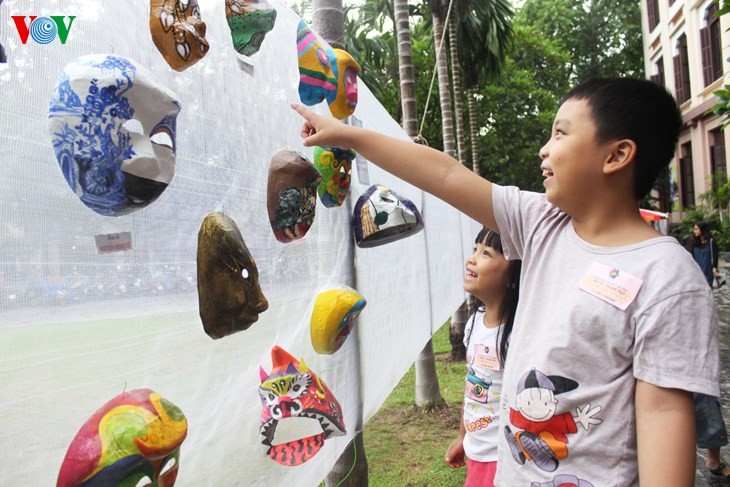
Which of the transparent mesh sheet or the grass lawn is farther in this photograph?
the grass lawn

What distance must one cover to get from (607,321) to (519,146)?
50.5ft

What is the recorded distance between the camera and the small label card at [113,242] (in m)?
0.96

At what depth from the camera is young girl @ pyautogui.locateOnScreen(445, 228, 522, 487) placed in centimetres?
196

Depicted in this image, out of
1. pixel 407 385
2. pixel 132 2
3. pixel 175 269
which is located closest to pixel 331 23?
pixel 132 2

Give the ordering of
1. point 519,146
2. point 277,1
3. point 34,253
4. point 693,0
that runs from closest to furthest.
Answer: point 34,253, point 277,1, point 693,0, point 519,146

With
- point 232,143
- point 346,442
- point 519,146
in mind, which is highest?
point 519,146

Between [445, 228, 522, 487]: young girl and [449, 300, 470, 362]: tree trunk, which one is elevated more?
[445, 228, 522, 487]: young girl

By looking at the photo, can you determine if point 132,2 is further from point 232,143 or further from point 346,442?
point 346,442

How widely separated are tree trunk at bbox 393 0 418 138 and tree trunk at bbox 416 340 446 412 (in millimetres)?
1522

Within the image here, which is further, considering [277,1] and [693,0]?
[693,0]

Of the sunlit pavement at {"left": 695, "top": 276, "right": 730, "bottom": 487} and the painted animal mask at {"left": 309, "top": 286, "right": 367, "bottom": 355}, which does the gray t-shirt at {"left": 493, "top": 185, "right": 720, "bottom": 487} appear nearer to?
the painted animal mask at {"left": 309, "top": 286, "right": 367, "bottom": 355}

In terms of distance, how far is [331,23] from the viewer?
210 centimetres

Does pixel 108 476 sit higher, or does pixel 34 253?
pixel 34 253

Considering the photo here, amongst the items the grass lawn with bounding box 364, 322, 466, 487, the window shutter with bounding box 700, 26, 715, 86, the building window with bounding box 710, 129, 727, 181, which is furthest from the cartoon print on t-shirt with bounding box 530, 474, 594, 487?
the window shutter with bounding box 700, 26, 715, 86
